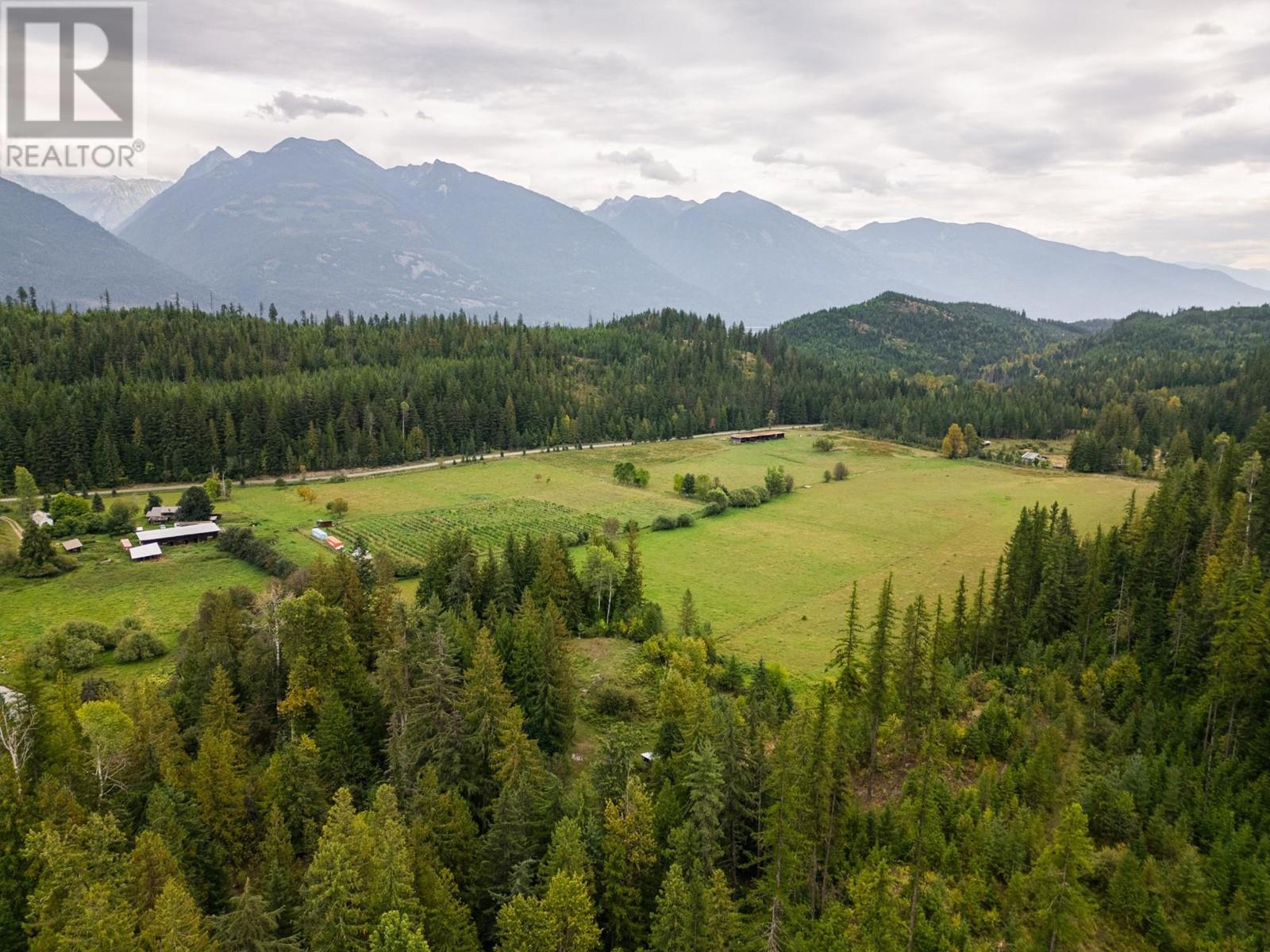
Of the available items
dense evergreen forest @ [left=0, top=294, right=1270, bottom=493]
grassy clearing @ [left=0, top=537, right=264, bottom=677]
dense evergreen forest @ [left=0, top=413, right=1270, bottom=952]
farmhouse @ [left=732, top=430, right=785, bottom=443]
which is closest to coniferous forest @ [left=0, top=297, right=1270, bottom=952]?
dense evergreen forest @ [left=0, top=413, right=1270, bottom=952]

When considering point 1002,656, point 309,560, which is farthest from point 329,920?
point 309,560

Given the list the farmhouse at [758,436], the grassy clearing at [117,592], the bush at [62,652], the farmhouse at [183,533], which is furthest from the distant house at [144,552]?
the farmhouse at [758,436]

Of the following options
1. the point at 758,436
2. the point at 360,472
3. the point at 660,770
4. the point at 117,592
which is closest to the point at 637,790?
the point at 660,770

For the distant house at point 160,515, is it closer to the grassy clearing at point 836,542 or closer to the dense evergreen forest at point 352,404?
the dense evergreen forest at point 352,404

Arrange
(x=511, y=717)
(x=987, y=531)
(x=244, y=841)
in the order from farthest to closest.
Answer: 1. (x=987, y=531)
2. (x=511, y=717)
3. (x=244, y=841)

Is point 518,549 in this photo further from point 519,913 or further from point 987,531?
point 987,531

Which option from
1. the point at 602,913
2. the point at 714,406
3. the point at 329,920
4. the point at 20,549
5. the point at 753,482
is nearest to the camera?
the point at 329,920
